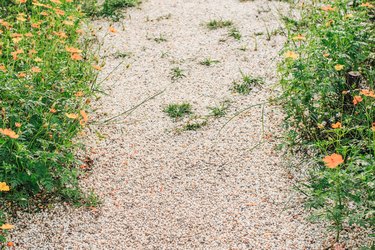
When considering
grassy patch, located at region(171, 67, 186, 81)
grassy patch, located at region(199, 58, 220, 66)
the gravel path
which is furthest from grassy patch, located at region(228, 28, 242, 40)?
grassy patch, located at region(171, 67, 186, 81)

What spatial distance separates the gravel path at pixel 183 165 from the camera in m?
3.22

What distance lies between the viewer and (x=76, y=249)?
123 inches

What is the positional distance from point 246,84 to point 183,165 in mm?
1224

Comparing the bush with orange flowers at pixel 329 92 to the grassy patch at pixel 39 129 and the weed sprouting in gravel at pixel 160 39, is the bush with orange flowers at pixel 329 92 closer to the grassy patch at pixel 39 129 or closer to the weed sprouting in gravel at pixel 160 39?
the grassy patch at pixel 39 129

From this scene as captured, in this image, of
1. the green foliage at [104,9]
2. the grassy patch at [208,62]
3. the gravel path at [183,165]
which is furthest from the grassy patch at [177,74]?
the green foliage at [104,9]

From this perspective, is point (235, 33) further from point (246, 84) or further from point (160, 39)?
point (246, 84)

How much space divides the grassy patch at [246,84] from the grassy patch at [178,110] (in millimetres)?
503

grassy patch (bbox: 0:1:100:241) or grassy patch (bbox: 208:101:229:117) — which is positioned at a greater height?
grassy patch (bbox: 0:1:100:241)

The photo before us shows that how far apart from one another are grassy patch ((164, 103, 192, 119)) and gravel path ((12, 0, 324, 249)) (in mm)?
62

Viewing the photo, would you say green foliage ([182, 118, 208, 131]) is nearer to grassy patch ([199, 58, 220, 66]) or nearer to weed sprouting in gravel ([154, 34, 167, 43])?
grassy patch ([199, 58, 220, 66])

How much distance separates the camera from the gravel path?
3.22 metres

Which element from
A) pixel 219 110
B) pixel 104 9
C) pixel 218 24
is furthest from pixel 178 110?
pixel 104 9

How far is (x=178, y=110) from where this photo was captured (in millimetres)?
4402

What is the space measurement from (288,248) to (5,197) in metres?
1.79
